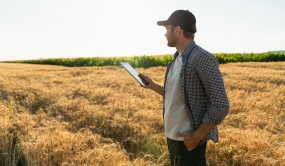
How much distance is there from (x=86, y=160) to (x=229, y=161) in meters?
2.02

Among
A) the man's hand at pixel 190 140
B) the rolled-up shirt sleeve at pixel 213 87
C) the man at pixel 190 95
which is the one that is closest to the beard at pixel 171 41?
the man at pixel 190 95

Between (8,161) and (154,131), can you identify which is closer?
(8,161)

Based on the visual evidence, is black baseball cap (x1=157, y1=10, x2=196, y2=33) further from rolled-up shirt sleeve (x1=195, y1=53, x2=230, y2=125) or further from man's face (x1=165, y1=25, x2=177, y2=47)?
rolled-up shirt sleeve (x1=195, y1=53, x2=230, y2=125)

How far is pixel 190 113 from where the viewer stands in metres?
2.20

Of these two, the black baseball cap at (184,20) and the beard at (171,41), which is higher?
the black baseball cap at (184,20)

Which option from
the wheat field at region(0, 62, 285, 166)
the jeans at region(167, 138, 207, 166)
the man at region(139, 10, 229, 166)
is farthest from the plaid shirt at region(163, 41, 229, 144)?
the wheat field at region(0, 62, 285, 166)

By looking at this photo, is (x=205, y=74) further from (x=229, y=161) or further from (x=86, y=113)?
(x=86, y=113)

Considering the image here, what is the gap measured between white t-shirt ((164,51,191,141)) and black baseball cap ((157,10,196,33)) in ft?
0.80

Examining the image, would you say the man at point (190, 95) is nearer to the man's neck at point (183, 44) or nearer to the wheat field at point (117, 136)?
the man's neck at point (183, 44)

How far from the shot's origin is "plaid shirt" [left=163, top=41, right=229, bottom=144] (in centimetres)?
203

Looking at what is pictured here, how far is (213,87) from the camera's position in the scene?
2031mm

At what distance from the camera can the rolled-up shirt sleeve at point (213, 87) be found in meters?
2.02

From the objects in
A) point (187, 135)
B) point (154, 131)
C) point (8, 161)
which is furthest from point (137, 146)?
point (187, 135)

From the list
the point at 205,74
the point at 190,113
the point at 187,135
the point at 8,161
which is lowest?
the point at 8,161
